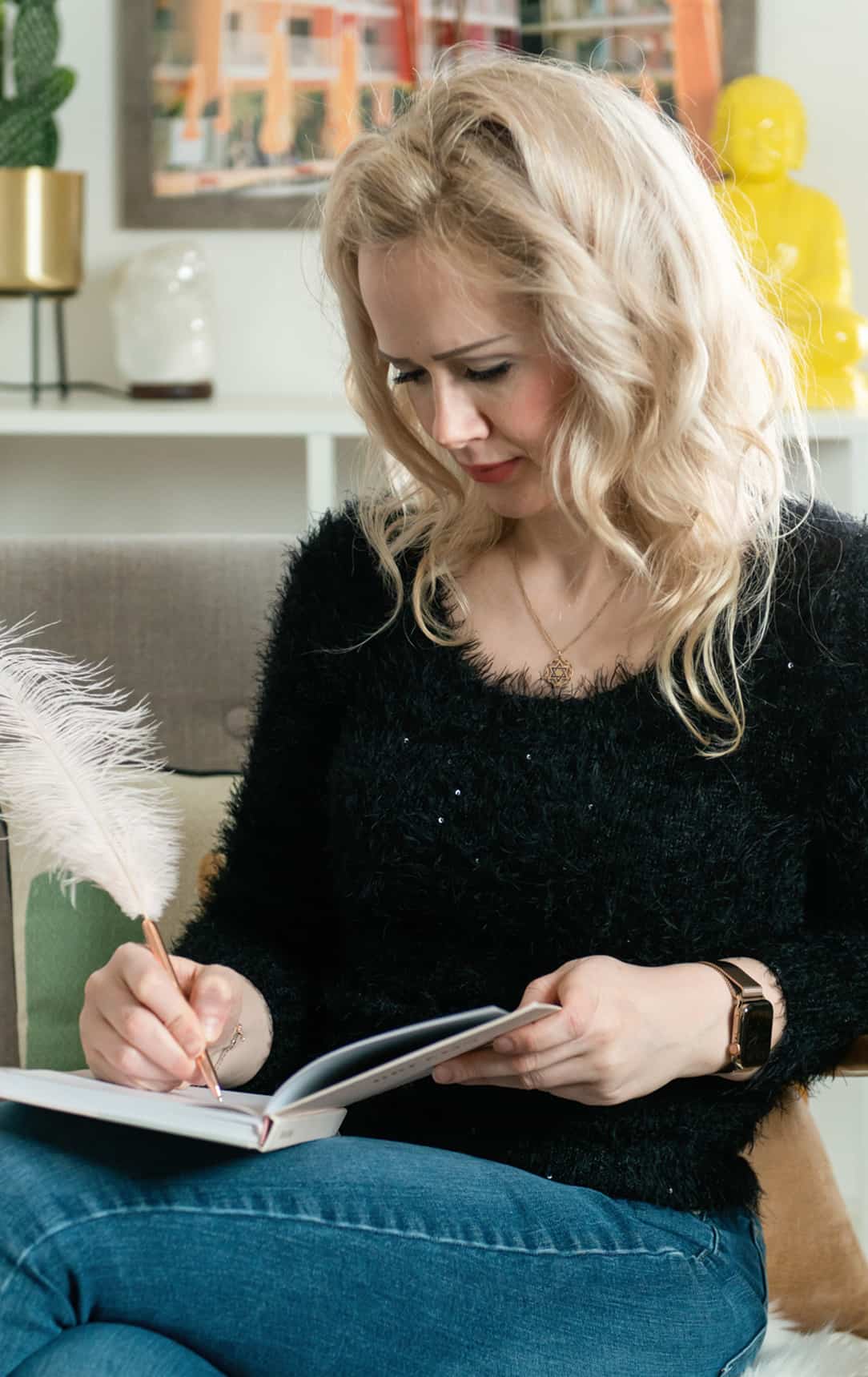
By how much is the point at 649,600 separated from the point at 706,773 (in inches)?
6.1

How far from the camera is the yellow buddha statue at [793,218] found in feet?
7.34

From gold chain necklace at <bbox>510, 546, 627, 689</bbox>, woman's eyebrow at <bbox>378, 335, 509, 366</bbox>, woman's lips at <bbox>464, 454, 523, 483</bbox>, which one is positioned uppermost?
woman's eyebrow at <bbox>378, 335, 509, 366</bbox>

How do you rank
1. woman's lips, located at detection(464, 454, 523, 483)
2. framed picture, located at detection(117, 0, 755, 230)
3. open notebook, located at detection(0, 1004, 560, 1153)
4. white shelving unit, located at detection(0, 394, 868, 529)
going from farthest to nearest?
1. framed picture, located at detection(117, 0, 755, 230)
2. white shelving unit, located at detection(0, 394, 868, 529)
3. woman's lips, located at detection(464, 454, 523, 483)
4. open notebook, located at detection(0, 1004, 560, 1153)

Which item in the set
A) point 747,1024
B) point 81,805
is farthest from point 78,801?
point 747,1024

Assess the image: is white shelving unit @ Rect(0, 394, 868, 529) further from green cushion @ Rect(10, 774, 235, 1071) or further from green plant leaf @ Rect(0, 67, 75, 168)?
green cushion @ Rect(10, 774, 235, 1071)

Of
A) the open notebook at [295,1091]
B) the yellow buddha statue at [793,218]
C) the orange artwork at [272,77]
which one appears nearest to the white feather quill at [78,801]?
the open notebook at [295,1091]

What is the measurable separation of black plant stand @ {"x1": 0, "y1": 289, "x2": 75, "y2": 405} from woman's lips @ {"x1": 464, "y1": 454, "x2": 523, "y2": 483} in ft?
4.38

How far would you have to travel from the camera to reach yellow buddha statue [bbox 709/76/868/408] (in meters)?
2.24

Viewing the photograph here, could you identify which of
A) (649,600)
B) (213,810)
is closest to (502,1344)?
(649,600)

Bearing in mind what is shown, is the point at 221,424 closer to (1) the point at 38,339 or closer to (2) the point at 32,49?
(1) the point at 38,339

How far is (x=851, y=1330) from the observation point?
133 centimetres

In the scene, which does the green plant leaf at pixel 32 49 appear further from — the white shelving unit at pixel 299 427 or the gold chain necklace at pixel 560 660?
the gold chain necklace at pixel 560 660

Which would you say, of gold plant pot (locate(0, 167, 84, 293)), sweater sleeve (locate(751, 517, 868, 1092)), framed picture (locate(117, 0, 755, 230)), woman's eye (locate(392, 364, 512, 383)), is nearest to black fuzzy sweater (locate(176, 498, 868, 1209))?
sweater sleeve (locate(751, 517, 868, 1092))

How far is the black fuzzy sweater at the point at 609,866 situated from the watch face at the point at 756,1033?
0.08ft
